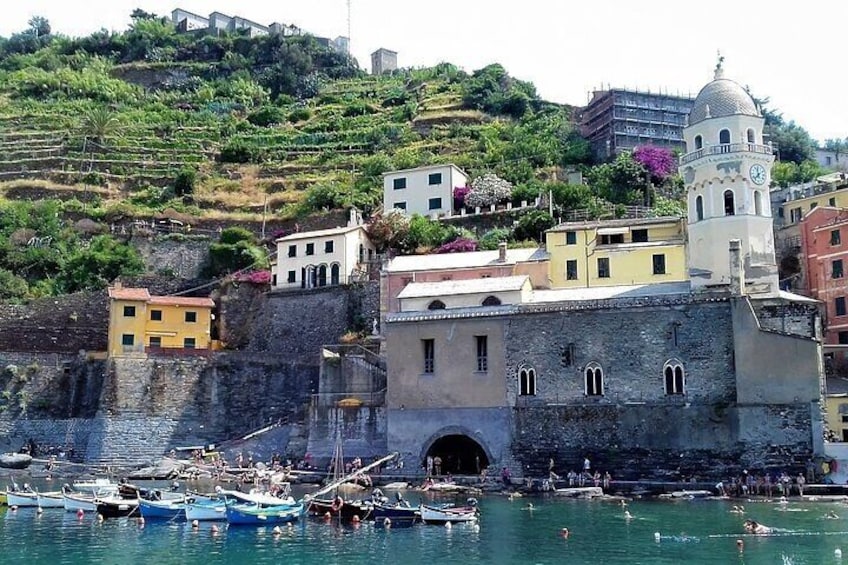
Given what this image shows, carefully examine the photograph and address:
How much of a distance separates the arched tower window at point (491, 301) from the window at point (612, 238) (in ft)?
29.1

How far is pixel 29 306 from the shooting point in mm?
53031

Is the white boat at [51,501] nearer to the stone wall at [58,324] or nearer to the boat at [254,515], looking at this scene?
the boat at [254,515]

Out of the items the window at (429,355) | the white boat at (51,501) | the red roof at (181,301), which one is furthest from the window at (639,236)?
the white boat at (51,501)

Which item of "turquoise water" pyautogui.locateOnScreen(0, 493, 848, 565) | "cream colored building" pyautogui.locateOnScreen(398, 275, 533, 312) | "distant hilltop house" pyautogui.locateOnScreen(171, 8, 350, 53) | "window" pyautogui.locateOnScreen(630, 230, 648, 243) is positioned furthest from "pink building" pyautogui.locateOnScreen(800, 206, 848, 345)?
"distant hilltop house" pyautogui.locateOnScreen(171, 8, 350, 53)

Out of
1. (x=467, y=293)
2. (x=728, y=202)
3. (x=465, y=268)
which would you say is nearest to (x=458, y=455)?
(x=467, y=293)

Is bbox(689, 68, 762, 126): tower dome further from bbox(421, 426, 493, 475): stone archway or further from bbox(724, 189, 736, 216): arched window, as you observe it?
bbox(421, 426, 493, 475): stone archway

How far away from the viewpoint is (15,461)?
151 ft

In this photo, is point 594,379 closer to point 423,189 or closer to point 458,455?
point 458,455

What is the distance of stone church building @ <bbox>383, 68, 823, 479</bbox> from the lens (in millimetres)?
36562

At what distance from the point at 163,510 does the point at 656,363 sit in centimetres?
2025

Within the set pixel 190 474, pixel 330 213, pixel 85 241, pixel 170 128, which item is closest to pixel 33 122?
pixel 170 128

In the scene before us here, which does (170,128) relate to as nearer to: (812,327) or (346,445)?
(346,445)

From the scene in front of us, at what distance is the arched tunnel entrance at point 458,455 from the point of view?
41619 millimetres

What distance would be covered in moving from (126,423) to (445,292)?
707 inches
